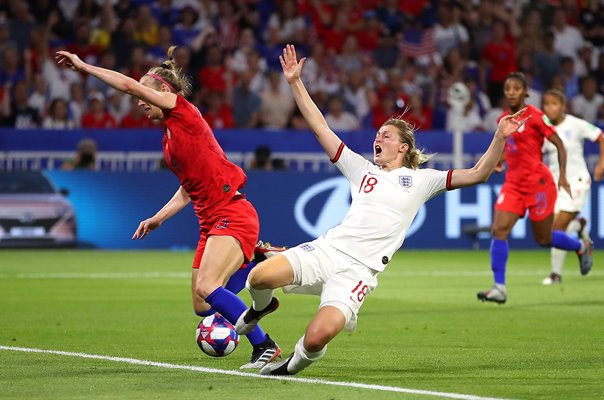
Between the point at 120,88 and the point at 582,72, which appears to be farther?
the point at 582,72

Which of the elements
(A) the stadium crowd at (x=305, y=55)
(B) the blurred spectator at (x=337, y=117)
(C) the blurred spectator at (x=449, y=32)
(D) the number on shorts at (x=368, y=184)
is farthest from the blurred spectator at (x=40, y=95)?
(D) the number on shorts at (x=368, y=184)

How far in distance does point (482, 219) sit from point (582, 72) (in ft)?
18.9

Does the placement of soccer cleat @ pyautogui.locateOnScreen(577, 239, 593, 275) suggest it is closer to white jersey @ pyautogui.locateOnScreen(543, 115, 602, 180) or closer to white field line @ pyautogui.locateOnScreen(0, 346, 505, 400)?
white jersey @ pyautogui.locateOnScreen(543, 115, 602, 180)

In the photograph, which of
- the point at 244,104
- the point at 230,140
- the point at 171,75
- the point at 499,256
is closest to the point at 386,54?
the point at 244,104

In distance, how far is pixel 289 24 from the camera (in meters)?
26.8

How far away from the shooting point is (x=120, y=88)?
8.65 meters

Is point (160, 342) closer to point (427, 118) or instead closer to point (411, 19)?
point (427, 118)

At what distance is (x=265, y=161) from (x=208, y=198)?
14.1 metres

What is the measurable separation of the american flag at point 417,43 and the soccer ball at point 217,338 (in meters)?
18.3

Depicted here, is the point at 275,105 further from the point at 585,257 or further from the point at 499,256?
the point at 499,256

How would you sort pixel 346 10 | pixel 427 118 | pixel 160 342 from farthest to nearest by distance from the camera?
pixel 346 10 → pixel 427 118 → pixel 160 342

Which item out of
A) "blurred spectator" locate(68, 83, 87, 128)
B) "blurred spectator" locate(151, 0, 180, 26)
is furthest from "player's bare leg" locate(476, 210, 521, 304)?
"blurred spectator" locate(151, 0, 180, 26)

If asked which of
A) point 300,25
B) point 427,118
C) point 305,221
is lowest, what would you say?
point 305,221

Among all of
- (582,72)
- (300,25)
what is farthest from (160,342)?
(582,72)
